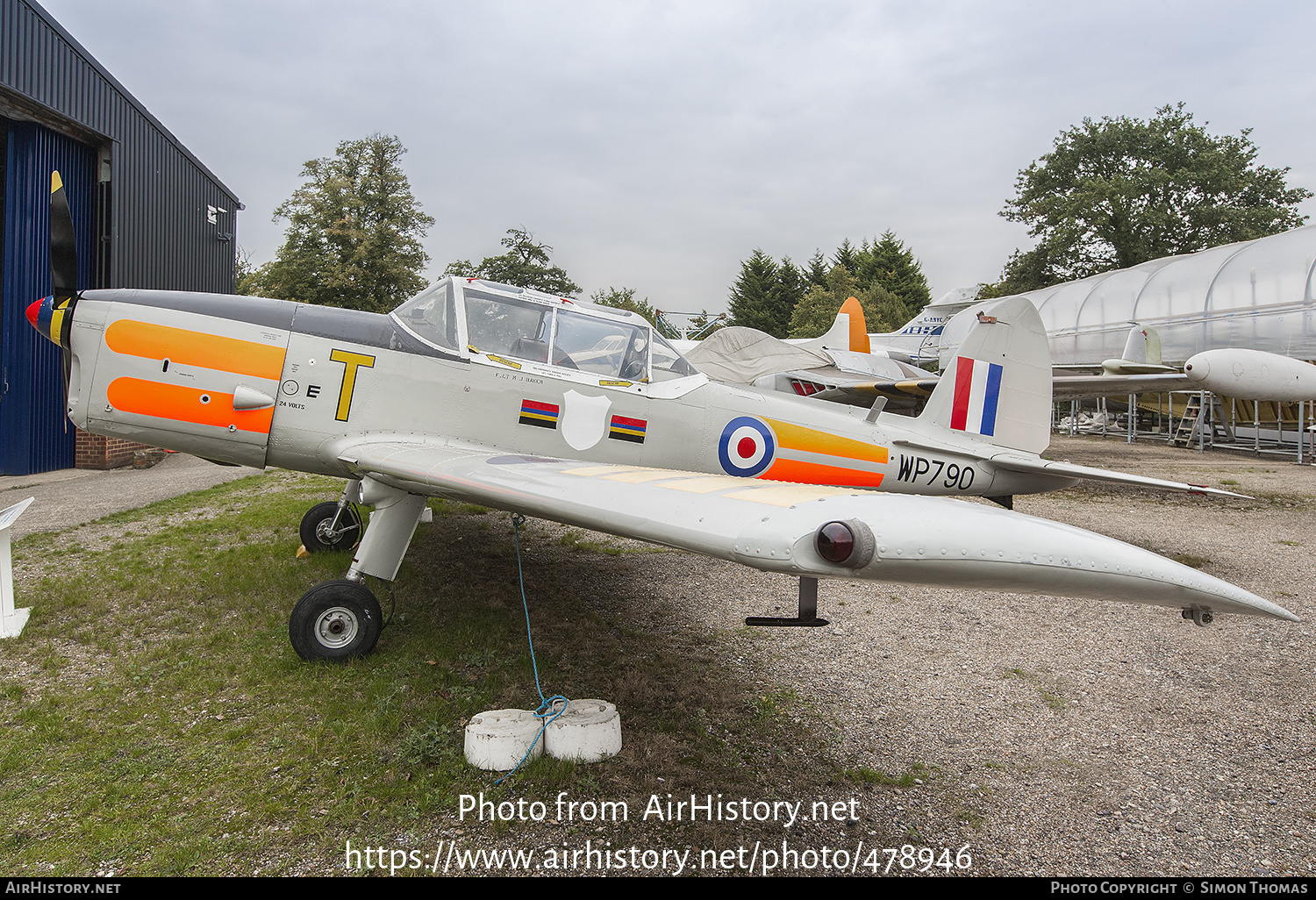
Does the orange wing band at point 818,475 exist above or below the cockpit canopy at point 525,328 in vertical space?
below

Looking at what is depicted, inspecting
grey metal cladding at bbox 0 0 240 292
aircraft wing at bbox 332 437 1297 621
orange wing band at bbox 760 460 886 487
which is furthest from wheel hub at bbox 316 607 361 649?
grey metal cladding at bbox 0 0 240 292

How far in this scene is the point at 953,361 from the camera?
19.3ft

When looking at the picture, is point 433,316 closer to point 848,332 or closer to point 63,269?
point 63,269

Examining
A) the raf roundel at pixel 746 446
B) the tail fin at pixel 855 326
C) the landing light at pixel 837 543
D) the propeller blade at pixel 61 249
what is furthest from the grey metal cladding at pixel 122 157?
the tail fin at pixel 855 326

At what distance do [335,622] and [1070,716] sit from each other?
410cm

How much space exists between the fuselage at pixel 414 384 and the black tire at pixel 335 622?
878mm

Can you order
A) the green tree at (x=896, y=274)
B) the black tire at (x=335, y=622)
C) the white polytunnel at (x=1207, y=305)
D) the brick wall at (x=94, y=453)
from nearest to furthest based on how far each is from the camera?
the black tire at (x=335, y=622) < the brick wall at (x=94, y=453) < the white polytunnel at (x=1207, y=305) < the green tree at (x=896, y=274)

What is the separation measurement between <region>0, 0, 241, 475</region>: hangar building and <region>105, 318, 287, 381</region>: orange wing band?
8.02 m

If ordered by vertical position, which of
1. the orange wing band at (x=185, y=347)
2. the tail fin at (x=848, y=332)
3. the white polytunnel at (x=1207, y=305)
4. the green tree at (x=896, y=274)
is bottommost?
the orange wing band at (x=185, y=347)

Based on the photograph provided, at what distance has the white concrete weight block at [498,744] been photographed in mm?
2781

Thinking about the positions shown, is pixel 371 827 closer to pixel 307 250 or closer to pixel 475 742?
pixel 475 742

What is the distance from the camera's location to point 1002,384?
19.9ft

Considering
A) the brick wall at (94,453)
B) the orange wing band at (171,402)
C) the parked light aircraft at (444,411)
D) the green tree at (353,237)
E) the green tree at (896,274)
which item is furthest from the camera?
the green tree at (896,274)

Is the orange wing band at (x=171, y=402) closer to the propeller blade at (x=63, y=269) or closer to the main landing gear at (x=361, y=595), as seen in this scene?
the propeller blade at (x=63, y=269)
